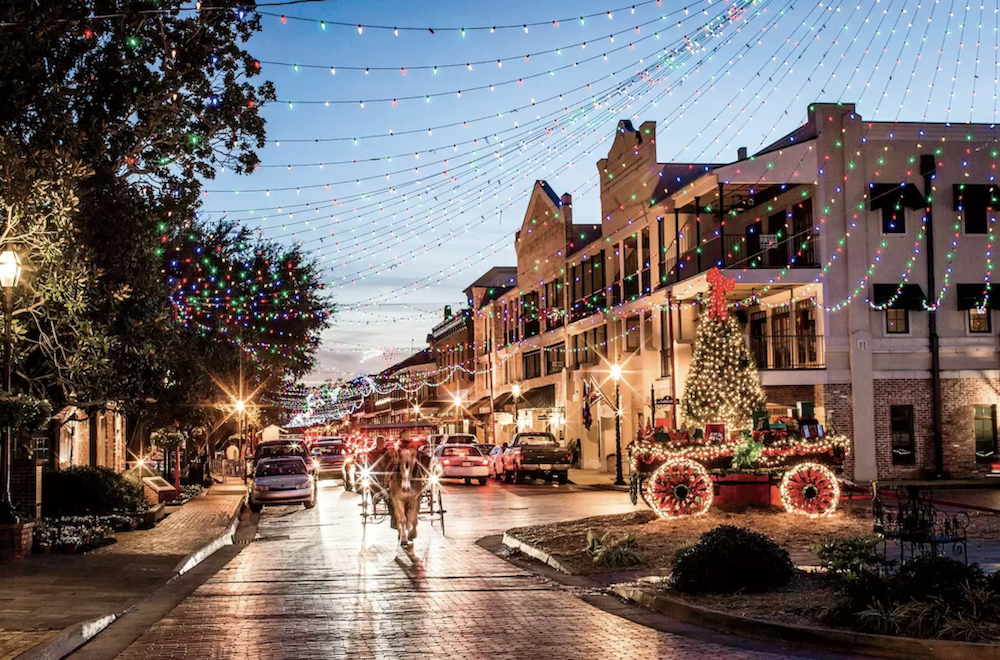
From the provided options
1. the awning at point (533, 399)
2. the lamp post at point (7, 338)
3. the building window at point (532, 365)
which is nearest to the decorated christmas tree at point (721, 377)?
the lamp post at point (7, 338)

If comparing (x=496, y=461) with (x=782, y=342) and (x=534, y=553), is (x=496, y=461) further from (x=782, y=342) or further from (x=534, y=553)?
(x=534, y=553)

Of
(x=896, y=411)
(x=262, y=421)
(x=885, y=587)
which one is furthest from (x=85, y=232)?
(x=262, y=421)

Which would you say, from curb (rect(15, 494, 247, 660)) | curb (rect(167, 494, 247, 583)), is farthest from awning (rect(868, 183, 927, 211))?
curb (rect(15, 494, 247, 660))

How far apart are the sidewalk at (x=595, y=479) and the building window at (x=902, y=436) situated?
26.1 ft

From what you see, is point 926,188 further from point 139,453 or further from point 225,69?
point 139,453

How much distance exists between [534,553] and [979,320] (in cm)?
2333

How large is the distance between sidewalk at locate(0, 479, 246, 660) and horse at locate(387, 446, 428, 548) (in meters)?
3.18

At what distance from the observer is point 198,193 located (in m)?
21.1

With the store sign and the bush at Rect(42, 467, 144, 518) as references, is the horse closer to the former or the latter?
the bush at Rect(42, 467, 144, 518)

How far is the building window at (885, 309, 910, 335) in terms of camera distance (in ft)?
116

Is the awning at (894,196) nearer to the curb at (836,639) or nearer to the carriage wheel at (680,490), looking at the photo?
the carriage wheel at (680,490)

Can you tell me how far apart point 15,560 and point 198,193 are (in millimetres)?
7259

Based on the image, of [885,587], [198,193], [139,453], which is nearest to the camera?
[885,587]

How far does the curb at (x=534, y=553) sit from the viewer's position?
51.2 feet
